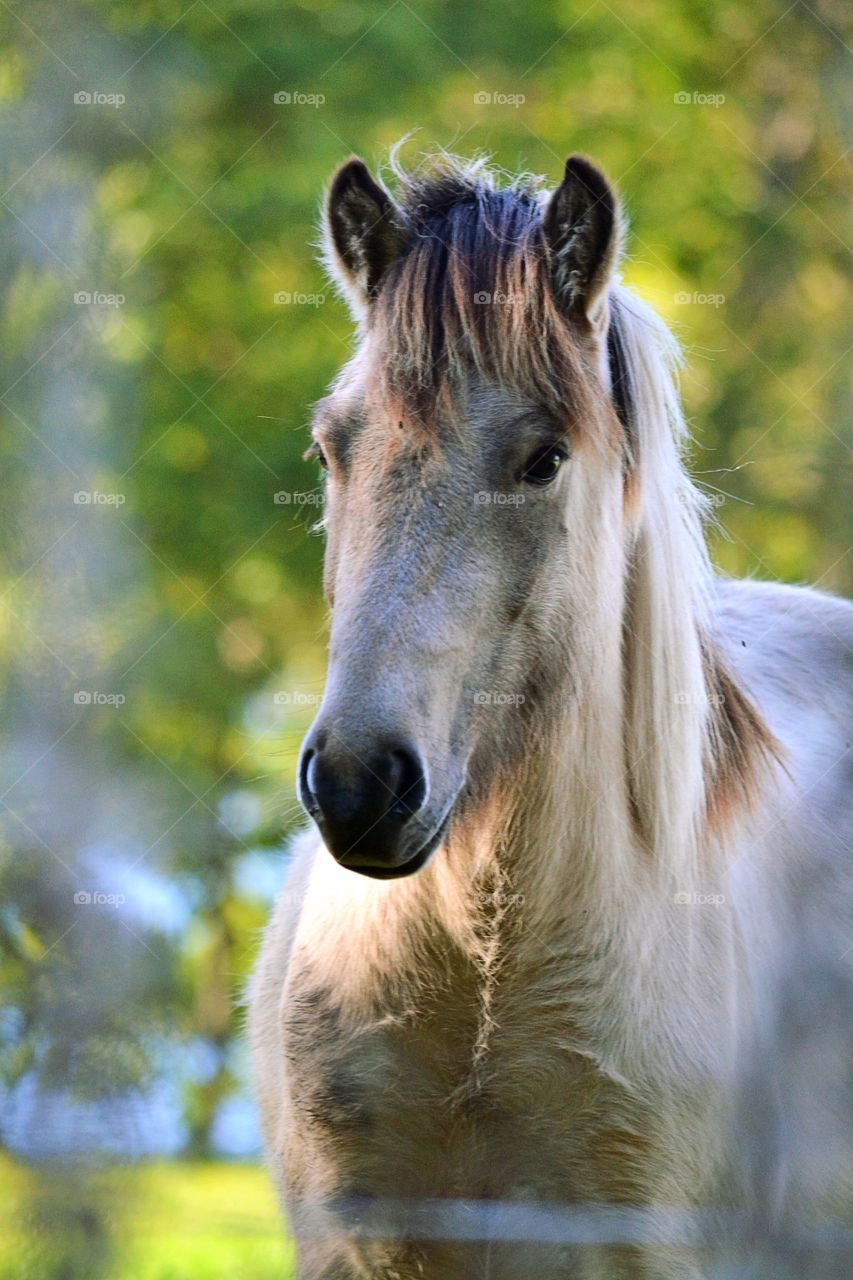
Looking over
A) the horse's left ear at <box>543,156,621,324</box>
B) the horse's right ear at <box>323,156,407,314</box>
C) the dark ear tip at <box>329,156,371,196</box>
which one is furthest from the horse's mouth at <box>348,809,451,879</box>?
the dark ear tip at <box>329,156,371,196</box>

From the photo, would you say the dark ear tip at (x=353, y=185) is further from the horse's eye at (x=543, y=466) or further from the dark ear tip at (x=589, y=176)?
the horse's eye at (x=543, y=466)

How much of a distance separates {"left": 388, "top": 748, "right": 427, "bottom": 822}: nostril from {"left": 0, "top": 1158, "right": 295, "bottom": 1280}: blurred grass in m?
0.57

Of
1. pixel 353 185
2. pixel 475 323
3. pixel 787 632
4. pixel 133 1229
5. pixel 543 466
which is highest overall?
pixel 353 185

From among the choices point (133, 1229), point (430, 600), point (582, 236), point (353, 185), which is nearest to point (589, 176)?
point (582, 236)

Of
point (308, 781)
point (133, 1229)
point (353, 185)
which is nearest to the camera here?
point (308, 781)

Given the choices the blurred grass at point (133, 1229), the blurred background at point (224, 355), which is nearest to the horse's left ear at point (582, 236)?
the blurred grass at point (133, 1229)

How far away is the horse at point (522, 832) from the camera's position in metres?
2.02

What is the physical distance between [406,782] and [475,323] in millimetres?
771

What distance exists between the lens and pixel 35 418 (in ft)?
18.4

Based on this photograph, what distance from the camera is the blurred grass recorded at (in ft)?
6.18

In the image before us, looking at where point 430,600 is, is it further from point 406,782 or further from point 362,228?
point 362,228

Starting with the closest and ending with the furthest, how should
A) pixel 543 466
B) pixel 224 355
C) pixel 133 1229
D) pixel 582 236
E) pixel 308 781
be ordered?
pixel 308 781
pixel 543 466
pixel 582 236
pixel 133 1229
pixel 224 355

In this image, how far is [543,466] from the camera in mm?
2078

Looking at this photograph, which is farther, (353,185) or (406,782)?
(353,185)
